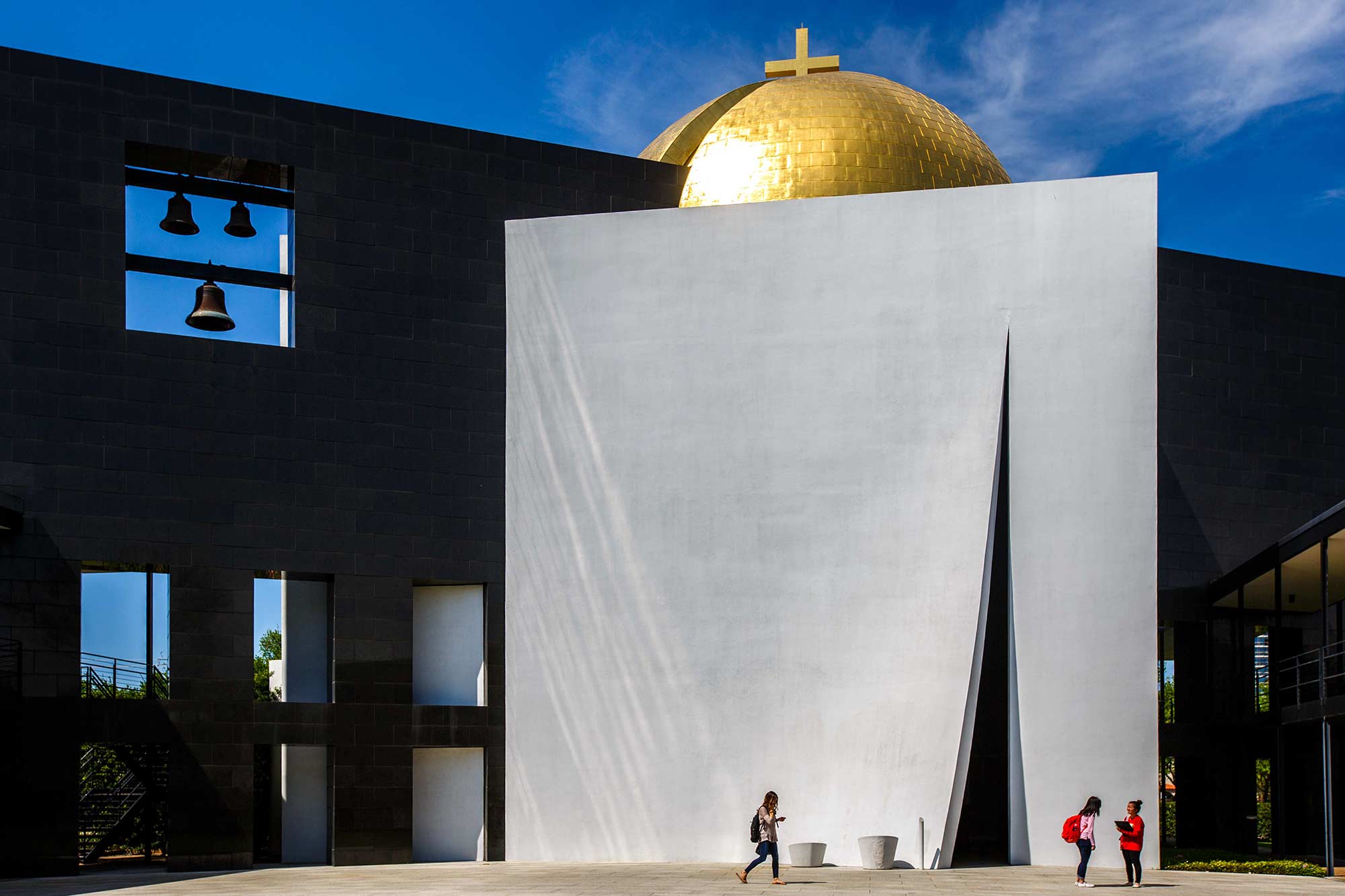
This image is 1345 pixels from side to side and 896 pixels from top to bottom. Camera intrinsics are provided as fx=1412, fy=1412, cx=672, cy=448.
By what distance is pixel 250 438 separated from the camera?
22.3 metres

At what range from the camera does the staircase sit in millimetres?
25312

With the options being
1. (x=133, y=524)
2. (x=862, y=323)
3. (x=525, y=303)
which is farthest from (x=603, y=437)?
(x=133, y=524)

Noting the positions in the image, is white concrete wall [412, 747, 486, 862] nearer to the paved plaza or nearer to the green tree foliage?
the paved plaza

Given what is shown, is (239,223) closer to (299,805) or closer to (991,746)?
(299,805)

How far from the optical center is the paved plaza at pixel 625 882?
1703cm

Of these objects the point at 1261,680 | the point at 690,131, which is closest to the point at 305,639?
the point at 690,131

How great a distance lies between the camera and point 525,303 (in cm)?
2384

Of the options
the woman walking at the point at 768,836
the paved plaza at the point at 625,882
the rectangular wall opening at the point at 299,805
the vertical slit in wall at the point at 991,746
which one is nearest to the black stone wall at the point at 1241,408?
the vertical slit in wall at the point at 991,746

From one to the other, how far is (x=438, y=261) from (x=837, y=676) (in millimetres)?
9529

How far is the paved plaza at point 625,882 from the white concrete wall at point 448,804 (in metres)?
1.36

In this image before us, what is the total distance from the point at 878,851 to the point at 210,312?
1281cm

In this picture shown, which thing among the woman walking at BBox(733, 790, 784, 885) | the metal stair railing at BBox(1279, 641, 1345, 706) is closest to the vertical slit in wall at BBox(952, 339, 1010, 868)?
the metal stair railing at BBox(1279, 641, 1345, 706)

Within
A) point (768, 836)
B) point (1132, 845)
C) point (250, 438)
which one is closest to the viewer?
point (768, 836)

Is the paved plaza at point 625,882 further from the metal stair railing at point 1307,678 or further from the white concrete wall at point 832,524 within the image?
the metal stair railing at point 1307,678
